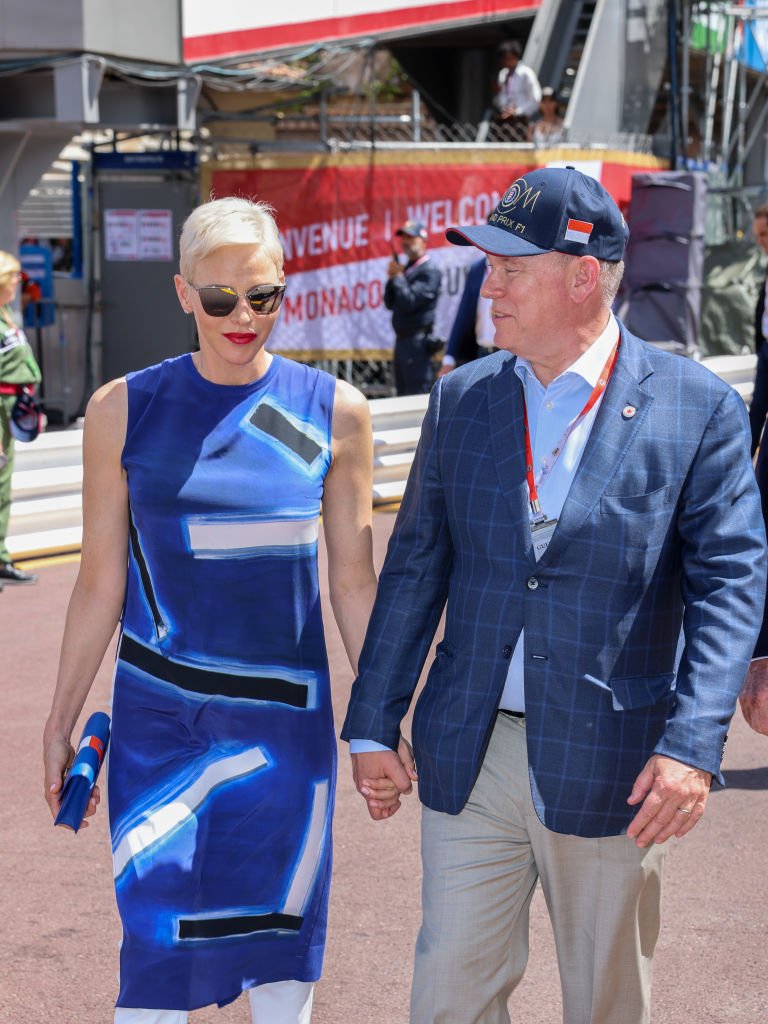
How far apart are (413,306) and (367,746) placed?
40.6 ft


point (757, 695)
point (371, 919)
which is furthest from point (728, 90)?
point (757, 695)

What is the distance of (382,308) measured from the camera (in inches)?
682

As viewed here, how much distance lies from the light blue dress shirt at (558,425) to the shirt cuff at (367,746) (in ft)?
0.92

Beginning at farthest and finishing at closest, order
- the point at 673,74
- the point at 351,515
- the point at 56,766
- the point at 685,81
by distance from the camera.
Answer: the point at 685,81
the point at 673,74
the point at 351,515
the point at 56,766

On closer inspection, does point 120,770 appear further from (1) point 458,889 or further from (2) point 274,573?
(1) point 458,889

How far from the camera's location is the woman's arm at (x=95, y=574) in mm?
3277

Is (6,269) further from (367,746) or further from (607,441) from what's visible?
(607,441)

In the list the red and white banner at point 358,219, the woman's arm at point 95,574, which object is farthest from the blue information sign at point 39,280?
the woman's arm at point 95,574

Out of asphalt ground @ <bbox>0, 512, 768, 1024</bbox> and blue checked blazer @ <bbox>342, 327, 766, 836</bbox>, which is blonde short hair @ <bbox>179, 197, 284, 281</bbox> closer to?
blue checked blazer @ <bbox>342, 327, 766, 836</bbox>

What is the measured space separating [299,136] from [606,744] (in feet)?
66.9

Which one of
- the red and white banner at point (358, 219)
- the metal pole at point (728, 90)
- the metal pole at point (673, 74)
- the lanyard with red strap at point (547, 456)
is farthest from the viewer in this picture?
the metal pole at point (728, 90)

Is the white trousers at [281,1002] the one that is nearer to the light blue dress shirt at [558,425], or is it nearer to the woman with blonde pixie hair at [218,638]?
the woman with blonde pixie hair at [218,638]

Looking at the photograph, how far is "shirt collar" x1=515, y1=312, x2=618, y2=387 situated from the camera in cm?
308

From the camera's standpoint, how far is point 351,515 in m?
3.40
